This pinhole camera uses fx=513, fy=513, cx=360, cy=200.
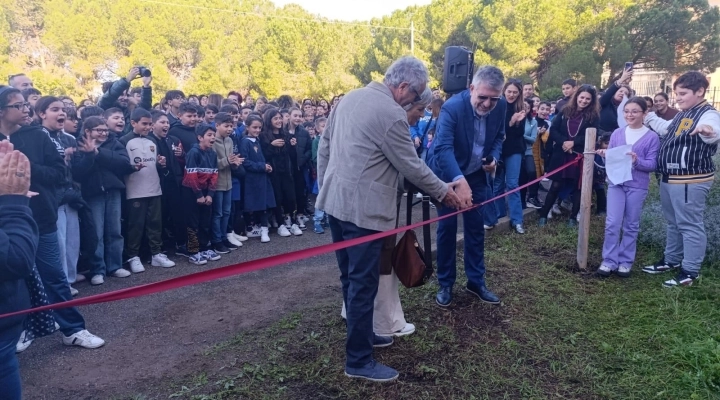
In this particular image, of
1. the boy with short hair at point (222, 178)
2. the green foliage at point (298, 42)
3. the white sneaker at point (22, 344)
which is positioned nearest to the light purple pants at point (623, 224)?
the boy with short hair at point (222, 178)

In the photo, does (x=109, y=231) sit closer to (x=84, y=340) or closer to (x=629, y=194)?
(x=84, y=340)

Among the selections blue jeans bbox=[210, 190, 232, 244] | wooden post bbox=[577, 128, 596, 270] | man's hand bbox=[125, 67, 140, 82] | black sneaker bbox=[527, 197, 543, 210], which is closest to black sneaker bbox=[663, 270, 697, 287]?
wooden post bbox=[577, 128, 596, 270]

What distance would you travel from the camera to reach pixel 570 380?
3.43 m

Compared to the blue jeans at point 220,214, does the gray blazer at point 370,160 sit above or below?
above

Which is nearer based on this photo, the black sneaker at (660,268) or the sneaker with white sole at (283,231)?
the black sneaker at (660,268)

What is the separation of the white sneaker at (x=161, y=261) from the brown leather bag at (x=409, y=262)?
3.54 metres

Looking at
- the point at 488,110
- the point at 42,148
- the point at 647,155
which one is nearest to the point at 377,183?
the point at 488,110

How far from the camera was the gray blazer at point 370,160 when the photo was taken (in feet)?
10.2

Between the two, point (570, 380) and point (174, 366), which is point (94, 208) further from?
point (570, 380)

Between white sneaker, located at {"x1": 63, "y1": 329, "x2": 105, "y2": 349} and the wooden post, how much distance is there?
471 cm

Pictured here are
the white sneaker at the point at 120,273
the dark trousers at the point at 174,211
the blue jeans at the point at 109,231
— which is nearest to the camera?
the blue jeans at the point at 109,231

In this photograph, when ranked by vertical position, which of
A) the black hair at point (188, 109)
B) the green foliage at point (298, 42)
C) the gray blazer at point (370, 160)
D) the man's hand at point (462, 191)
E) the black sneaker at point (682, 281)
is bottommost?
the black sneaker at point (682, 281)

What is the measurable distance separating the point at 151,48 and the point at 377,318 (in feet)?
91.2

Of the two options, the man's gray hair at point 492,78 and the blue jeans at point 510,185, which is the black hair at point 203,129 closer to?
the man's gray hair at point 492,78
